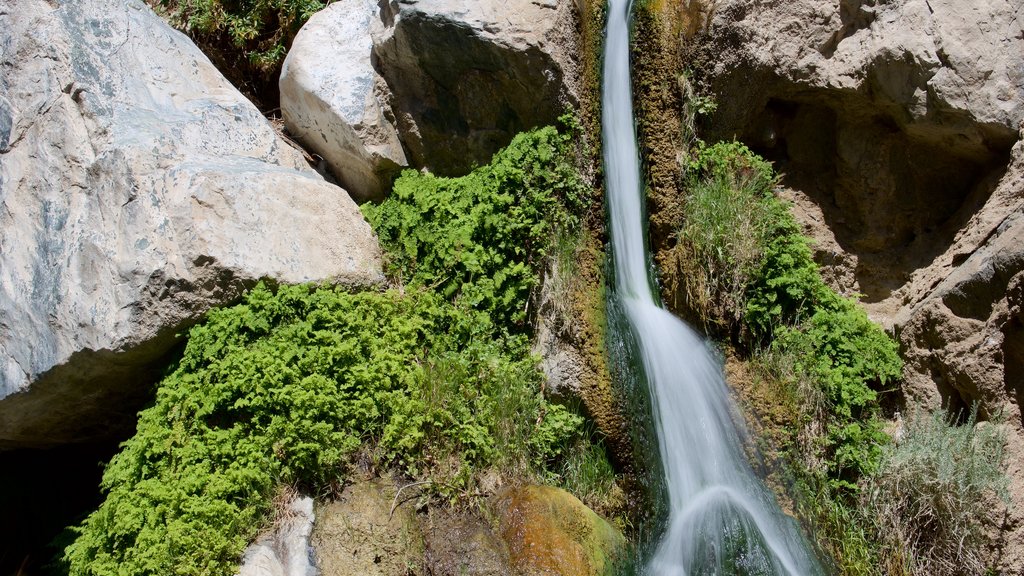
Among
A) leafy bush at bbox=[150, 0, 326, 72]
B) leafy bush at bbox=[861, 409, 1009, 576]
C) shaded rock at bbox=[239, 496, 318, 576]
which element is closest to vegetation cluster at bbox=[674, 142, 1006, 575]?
leafy bush at bbox=[861, 409, 1009, 576]

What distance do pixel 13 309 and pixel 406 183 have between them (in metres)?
3.13

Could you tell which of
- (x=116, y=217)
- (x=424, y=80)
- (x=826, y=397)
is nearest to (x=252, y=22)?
(x=424, y=80)

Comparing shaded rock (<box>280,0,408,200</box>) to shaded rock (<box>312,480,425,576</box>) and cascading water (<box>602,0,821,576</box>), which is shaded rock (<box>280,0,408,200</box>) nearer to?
cascading water (<box>602,0,821,576</box>)

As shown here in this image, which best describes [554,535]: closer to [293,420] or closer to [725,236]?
[293,420]

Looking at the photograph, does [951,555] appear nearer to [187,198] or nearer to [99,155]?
[187,198]

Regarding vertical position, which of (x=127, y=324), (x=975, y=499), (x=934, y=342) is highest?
(x=934, y=342)

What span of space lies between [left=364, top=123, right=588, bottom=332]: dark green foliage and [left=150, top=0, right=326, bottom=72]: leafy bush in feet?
8.84

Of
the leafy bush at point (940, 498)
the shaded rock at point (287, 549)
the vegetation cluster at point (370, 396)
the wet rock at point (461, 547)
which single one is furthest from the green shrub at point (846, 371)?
the shaded rock at point (287, 549)

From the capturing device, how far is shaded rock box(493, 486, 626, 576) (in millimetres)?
4969

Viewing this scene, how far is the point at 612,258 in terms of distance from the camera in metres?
6.48

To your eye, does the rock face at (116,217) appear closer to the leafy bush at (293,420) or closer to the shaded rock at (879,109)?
the leafy bush at (293,420)

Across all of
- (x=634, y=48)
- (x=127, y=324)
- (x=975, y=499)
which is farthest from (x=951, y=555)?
(x=127, y=324)

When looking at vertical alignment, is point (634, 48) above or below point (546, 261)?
above

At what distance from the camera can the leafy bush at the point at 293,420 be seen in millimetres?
5129
